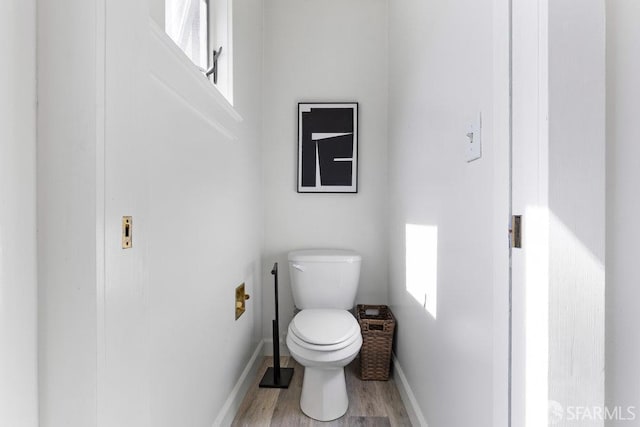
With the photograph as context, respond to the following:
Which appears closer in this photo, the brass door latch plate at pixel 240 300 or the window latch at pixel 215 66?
the window latch at pixel 215 66

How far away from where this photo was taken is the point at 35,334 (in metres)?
0.48

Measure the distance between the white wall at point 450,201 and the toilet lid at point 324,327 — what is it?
1.00 feet

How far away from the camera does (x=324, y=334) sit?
1461mm

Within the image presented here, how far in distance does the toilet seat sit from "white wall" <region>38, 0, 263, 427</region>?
57 centimetres

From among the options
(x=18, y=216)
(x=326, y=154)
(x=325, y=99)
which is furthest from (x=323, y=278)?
(x=18, y=216)

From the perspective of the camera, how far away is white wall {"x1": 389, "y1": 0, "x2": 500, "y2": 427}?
79cm

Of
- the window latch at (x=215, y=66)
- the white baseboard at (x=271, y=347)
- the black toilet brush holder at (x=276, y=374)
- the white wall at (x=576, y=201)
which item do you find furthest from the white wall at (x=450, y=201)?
the window latch at (x=215, y=66)

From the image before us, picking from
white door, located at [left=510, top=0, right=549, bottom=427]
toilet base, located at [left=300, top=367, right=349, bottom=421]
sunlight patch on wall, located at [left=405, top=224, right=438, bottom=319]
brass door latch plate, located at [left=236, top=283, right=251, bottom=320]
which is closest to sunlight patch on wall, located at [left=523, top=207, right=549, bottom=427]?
white door, located at [left=510, top=0, right=549, bottom=427]

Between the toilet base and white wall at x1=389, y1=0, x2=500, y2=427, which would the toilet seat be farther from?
white wall at x1=389, y1=0, x2=500, y2=427

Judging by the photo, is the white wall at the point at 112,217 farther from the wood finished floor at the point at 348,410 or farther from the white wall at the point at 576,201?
the white wall at the point at 576,201

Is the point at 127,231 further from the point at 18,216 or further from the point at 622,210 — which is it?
the point at 622,210

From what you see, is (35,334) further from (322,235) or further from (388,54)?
(388,54)

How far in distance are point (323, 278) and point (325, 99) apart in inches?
45.5

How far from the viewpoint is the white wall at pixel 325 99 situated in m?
2.11
